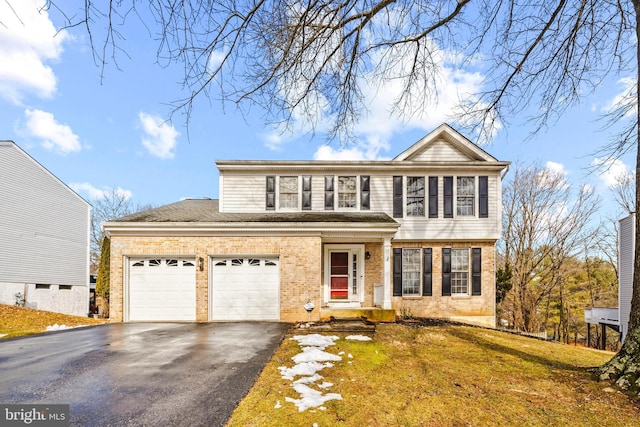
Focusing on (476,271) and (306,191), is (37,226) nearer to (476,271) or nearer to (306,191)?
(306,191)

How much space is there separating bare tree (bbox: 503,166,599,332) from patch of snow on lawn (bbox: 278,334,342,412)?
16850 mm

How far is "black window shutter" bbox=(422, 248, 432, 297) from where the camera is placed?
12.1 m

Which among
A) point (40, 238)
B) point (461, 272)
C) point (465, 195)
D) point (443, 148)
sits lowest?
point (461, 272)

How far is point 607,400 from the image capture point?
4.11 metres

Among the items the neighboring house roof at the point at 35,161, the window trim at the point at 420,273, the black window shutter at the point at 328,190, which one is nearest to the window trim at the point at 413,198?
the window trim at the point at 420,273

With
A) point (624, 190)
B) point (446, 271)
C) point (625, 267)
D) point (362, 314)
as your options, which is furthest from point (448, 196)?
point (624, 190)

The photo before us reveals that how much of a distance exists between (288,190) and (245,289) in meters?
4.43

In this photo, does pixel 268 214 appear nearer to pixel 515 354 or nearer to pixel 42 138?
pixel 515 354

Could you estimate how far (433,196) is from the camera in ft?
40.9

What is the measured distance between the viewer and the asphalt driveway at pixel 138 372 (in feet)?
12.3

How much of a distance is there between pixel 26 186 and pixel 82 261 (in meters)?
6.04

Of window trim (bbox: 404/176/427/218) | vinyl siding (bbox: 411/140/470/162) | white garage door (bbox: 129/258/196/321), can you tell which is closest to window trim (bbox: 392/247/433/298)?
window trim (bbox: 404/176/427/218)

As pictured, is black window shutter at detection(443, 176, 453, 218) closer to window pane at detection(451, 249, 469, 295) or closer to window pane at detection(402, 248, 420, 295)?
Result: window pane at detection(451, 249, 469, 295)

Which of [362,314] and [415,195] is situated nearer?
[362,314]
